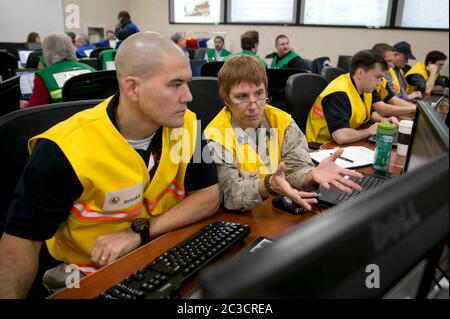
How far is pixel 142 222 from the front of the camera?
1.16 m

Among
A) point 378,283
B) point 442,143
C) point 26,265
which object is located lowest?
point 26,265

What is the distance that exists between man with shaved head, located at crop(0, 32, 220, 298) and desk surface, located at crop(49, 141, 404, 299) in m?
0.07

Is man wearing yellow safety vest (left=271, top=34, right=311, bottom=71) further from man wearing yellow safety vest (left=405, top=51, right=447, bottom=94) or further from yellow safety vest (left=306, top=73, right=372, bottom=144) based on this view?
yellow safety vest (left=306, top=73, right=372, bottom=144)

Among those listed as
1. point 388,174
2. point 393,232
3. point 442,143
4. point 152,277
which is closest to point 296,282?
point 393,232

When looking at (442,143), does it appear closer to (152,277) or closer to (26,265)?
(152,277)

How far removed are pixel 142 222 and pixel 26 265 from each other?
33 centimetres

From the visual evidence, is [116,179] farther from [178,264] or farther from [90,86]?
[90,86]

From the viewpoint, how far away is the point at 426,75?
5.08 m

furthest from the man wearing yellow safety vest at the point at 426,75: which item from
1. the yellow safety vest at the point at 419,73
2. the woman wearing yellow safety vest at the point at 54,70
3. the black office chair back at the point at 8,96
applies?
the black office chair back at the point at 8,96

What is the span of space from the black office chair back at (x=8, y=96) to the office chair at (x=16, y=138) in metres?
0.44

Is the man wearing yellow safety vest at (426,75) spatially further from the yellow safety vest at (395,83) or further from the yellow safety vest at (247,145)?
the yellow safety vest at (247,145)

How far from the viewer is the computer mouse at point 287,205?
1.21 meters

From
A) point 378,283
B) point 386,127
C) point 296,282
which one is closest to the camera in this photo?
point 296,282
